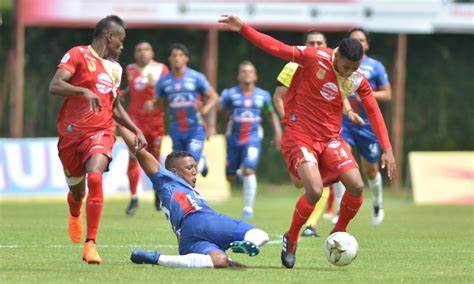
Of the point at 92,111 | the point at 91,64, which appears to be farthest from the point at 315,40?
the point at 92,111

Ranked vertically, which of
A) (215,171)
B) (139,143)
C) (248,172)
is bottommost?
(215,171)

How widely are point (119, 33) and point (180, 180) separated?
1810 mm

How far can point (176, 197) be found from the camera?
10.6 m

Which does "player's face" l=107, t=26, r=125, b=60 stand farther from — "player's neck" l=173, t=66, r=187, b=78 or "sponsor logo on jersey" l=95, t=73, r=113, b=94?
"player's neck" l=173, t=66, r=187, b=78

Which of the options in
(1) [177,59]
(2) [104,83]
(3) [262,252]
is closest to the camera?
(2) [104,83]

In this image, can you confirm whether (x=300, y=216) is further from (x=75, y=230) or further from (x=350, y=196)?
(x=75, y=230)

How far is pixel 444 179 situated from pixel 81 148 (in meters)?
13.8

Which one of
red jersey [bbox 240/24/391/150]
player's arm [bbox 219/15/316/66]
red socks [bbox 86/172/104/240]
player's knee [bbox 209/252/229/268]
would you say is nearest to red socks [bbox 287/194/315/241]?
red jersey [bbox 240/24/391/150]

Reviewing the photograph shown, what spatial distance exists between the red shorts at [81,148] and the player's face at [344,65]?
2.26 meters

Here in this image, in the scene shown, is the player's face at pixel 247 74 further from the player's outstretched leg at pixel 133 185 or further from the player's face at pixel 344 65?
the player's face at pixel 344 65

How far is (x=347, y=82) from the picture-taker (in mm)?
11484

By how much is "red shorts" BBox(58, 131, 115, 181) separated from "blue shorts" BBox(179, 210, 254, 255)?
4.98 feet

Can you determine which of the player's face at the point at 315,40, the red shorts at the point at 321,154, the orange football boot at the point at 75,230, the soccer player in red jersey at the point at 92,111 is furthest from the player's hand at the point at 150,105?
the red shorts at the point at 321,154

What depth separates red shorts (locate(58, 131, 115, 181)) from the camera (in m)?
11.6
